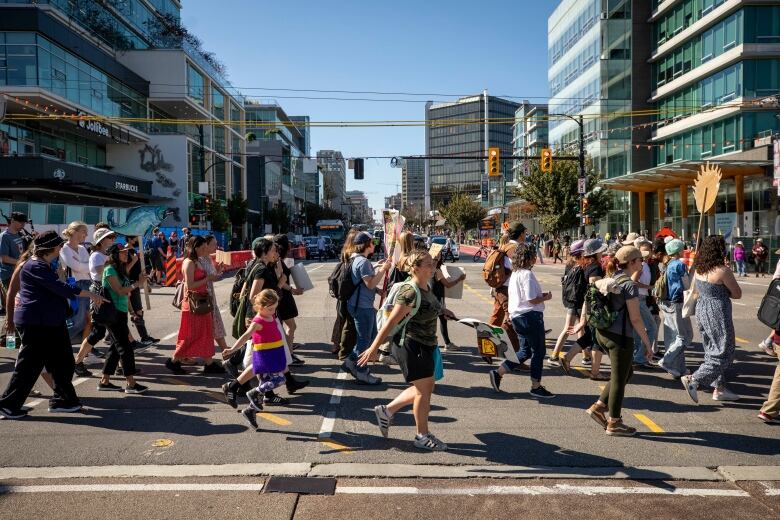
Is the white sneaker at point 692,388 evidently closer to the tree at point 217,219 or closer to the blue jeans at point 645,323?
the blue jeans at point 645,323

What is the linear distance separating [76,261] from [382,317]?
17.2 ft

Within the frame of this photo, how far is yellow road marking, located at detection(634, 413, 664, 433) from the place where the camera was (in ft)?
19.1

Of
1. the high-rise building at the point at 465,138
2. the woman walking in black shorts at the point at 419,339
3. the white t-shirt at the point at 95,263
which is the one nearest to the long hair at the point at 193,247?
the white t-shirt at the point at 95,263

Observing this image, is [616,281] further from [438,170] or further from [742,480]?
[438,170]

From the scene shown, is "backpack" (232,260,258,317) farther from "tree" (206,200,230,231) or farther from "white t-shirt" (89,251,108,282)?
"tree" (206,200,230,231)

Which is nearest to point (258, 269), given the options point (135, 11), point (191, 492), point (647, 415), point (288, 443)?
point (288, 443)

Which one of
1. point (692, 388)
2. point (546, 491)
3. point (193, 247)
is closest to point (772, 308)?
point (692, 388)

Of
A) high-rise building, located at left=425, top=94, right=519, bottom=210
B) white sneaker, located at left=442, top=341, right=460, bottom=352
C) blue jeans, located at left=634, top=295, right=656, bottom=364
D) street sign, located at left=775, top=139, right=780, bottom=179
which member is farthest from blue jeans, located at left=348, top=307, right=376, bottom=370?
high-rise building, located at left=425, top=94, right=519, bottom=210

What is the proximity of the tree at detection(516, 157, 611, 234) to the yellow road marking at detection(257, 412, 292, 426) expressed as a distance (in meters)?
37.4

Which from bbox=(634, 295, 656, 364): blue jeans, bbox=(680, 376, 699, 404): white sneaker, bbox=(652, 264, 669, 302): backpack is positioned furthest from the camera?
bbox=(634, 295, 656, 364): blue jeans

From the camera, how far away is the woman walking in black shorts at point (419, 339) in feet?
16.5

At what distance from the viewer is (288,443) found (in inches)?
216

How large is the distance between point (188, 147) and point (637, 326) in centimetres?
4685

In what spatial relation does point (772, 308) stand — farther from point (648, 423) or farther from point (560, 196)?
point (560, 196)
